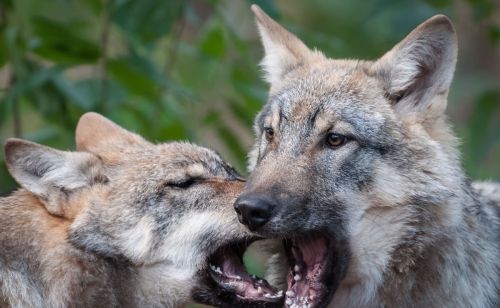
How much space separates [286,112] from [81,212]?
4.54 ft

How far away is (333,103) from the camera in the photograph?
611 cm

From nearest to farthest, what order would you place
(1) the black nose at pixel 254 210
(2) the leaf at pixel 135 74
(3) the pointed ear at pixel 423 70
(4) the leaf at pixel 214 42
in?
1. (1) the black nose at pixel 254 210
2. (3) the pointed ear at pixel 423 70
3. (2) the leaf at pixel 135 74
4. (4) the leaf at pixel 214 42

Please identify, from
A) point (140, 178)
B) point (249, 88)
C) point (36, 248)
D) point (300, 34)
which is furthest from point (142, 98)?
point (36, 248)

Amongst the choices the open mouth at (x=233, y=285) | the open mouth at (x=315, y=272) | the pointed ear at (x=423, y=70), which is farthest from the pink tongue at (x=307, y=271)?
the pointed ear at (x=423, y=70)

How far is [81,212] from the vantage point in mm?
6172

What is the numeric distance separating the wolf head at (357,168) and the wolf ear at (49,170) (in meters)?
1.09

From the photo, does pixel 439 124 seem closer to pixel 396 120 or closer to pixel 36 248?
pixel 396 120

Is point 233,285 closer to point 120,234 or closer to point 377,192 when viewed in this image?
point 120,234

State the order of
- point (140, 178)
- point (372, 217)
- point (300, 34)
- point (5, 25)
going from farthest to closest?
point (300, 34) < point (5, 25) < point (140, 178) < point (372, 217)

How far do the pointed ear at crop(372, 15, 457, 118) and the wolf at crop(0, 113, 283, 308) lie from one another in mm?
1175

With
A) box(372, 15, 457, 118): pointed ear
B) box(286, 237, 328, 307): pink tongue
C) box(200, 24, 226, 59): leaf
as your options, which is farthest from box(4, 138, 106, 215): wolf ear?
box(200, 24, 226, 59): leaf

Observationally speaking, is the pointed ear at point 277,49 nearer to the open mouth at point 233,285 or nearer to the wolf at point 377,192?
the wolf at point 377,192

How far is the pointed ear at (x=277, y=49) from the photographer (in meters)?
6.88


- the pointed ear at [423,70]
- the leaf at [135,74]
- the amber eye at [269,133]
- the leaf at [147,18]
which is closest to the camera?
the pointed ear at [423,70]
